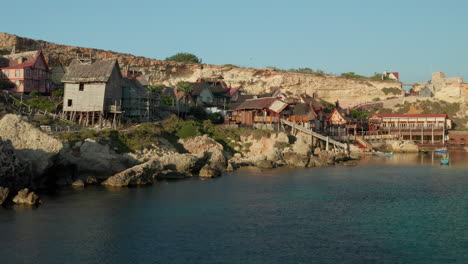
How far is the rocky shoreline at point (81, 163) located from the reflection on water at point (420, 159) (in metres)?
14.4

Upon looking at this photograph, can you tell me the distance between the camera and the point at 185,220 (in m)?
30.7

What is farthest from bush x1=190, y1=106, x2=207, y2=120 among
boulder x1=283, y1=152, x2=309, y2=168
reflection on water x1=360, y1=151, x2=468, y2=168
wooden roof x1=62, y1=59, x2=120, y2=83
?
reflection on water x1=360, y1=151, x2=468, y2=168

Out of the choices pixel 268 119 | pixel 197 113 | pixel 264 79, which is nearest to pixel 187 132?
pixel 197 113

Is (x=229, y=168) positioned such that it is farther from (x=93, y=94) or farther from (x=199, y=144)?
(x=93, y=94)

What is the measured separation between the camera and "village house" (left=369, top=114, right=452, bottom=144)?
8781 cm

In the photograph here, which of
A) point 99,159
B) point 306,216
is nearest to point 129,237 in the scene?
point 306,216

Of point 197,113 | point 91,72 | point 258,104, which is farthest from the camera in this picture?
point 197,113

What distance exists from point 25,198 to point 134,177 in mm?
10277

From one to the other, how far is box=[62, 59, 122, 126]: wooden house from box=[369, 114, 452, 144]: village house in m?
49.0

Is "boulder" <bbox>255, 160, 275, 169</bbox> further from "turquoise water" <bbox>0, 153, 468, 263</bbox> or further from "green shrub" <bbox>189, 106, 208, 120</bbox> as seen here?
"green shrub" <bbox>189, 106, 208, 120</bbox>

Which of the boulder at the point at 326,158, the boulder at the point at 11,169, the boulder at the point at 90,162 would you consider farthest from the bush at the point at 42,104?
the boulder at the point at 326,158

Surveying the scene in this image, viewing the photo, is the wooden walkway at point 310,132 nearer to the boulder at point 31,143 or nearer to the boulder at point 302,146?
the boulder at point 302,146

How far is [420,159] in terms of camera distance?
→ 228 feet

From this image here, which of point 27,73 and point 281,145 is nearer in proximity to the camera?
point 281,145
